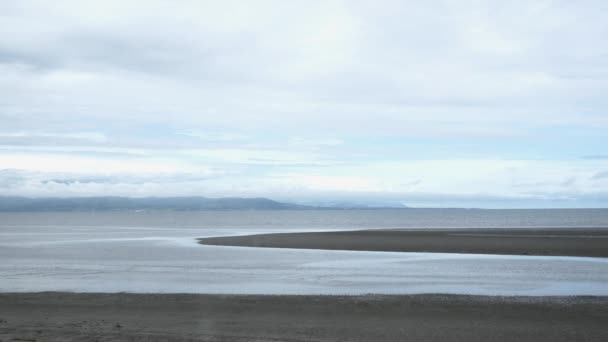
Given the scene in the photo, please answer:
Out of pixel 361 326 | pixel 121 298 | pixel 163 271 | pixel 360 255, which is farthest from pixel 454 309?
pixel 360 255

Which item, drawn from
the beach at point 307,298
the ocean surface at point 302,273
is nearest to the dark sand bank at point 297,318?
the beach at point 307,298

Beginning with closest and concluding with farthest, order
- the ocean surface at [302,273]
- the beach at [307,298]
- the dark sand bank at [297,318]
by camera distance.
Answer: the dark sand bank at [297,318] < the beach at [307,298] < the ocean surface at [302,273]

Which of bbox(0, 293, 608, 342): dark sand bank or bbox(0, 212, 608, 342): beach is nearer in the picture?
bbox(0, 293, 608, 342): dark sand bank

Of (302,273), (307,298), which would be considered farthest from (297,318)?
(302,273)

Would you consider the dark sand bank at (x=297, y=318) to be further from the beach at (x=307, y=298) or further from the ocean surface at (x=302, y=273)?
the ocean surface at (x=302, y=273)

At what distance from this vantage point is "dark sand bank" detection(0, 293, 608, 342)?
48.3 feet

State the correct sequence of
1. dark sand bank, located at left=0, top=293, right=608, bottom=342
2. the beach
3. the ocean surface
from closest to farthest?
dark sand bank, located at left=0, top=293, right=608, bottom=342
the beach
the ocean surface

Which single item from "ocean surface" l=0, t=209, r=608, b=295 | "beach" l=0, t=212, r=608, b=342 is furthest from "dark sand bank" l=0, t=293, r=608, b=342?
"ocean surface" l=0, t=209, r=608, b=295

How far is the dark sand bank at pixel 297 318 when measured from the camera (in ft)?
48.3

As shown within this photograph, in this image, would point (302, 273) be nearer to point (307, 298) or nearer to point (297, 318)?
point (307, 298)

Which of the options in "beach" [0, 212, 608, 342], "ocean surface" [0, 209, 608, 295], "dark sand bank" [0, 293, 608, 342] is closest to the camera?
"dark sand bank" [0, 293, 608, 342]

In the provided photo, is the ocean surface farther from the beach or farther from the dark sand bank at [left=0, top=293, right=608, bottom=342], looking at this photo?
A: the dark sand bank at [left=0, top=293, right=608, bottom=342]

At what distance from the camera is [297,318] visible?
56.9 feet

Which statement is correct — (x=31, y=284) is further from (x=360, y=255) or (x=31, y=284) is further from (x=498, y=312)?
(x=360, y=255)
